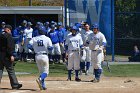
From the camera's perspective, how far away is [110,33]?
962 inches

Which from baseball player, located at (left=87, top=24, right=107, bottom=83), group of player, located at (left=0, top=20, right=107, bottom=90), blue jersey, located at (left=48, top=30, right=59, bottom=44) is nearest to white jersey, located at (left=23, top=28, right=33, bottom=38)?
group of player, located at (left=0, top=20, right=107, bottom=90)

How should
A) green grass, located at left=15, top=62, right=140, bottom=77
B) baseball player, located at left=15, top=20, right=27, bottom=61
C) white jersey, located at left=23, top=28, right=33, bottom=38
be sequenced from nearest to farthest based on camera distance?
green grass, located at left=15, top=62, right=140, bottom=77 → white jersey, located at left=23, top=28, right=33, bottom=38 → baseball player, located at left=15, top=20, right=27, bottom=61

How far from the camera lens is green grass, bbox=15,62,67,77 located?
19203 millimetres

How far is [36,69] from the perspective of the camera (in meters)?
20.8

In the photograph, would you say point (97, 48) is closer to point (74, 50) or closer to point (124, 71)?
point (74, 50)

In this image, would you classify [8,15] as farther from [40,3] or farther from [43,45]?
[43,45]

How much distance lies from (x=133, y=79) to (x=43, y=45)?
4.61 m

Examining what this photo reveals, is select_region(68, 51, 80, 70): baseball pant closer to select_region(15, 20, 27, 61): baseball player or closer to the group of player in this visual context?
the group of player

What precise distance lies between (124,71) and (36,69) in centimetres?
386

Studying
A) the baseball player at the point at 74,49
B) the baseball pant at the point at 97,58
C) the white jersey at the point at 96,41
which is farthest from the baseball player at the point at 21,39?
the baseball pant at the point at 97,58

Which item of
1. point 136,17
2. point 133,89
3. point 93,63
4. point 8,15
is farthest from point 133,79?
point 8,15

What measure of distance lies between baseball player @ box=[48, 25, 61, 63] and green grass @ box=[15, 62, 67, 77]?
0.89m

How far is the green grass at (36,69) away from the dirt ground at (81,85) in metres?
1.57

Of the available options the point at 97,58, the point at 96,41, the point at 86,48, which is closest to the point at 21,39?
the point at 86,48
